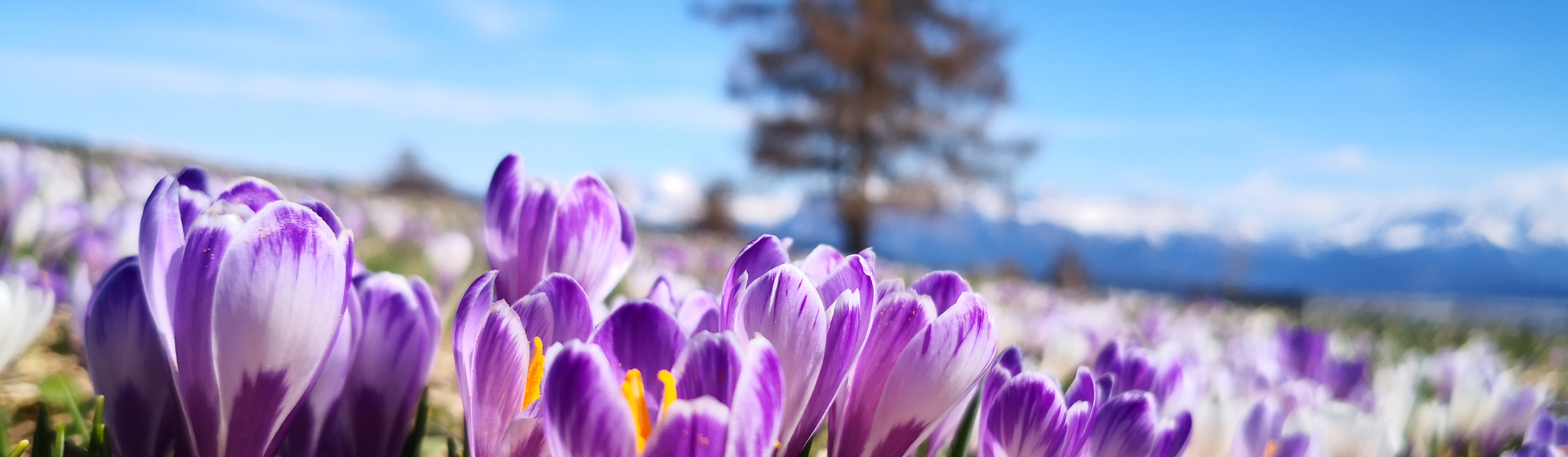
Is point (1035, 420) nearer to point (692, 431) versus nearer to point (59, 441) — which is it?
point (692, 431)

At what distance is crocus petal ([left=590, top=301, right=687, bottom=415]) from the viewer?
57cm

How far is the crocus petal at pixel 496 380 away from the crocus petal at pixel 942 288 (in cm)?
34

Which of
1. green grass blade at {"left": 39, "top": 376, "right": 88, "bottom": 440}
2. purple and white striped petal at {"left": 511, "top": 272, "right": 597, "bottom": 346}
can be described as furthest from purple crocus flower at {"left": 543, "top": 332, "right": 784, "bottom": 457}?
green grass blade at {"left": 39, "top": 376, "right": 88, "bottom": 440}

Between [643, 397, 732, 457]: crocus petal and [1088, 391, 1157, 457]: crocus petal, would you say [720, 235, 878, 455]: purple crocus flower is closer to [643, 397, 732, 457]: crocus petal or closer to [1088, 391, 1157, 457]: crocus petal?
[643, 397, 732, 457]: crocus petal

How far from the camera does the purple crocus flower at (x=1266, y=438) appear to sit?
952 mm

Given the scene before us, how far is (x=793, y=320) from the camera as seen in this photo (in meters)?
0.61

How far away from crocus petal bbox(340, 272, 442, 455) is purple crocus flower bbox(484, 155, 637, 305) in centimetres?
12

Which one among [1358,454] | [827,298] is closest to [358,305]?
[827,298]

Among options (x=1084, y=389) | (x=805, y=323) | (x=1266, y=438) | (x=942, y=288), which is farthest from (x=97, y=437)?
(x=1266, y=438)

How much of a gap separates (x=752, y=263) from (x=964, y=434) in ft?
1.55

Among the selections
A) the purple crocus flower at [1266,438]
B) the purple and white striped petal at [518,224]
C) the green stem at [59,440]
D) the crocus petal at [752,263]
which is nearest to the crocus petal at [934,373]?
the crocus petal at [752,263]

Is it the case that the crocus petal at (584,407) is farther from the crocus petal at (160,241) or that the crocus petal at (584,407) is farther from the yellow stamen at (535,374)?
the crocus petal at (160,241)

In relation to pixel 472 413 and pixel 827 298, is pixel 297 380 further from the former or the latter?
pixel 827 298

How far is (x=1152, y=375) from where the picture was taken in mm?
993
